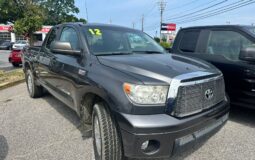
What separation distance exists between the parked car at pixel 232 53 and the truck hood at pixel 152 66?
1364 millimetres

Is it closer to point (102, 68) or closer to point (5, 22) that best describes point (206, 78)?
point (102, 68)

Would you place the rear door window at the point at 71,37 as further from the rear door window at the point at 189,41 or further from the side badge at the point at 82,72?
the rear door window at the point at 189,41

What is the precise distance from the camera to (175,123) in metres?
2.82

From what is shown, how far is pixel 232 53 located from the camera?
5102 mm

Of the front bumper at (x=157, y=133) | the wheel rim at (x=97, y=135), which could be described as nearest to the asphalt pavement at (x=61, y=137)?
the wheel rim at (x=97, y=135)

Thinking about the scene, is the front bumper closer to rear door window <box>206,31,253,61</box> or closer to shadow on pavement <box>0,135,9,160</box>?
shadow on pavement <box>0,135,9,160</box>

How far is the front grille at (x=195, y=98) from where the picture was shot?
291cm

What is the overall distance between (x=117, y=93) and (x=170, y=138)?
2.33 feet

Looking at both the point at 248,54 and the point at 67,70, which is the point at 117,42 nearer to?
the point at 67,70

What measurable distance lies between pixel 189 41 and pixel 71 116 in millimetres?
2889

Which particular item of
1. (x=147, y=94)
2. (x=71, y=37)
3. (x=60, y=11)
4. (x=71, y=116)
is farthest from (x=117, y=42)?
(x=60, y=11)

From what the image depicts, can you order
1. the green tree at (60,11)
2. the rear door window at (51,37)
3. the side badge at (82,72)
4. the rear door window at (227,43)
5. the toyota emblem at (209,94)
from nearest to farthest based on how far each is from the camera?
the toyota emblem at (209,94), the side badge at (82,72), the rear door window at (227,43), the rear door window at (51,37), the green tree at (60,11)

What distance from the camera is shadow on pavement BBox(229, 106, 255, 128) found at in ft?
16.7

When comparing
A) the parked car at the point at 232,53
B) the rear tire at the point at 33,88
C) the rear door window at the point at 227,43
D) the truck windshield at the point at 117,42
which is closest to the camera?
the truck windshield at the point at 117,42
